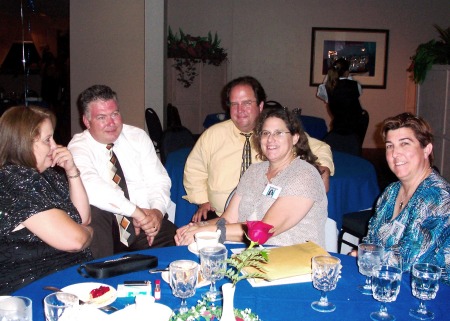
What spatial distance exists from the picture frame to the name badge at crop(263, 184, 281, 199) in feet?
26.7

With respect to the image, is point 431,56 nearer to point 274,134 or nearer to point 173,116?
point 173,116

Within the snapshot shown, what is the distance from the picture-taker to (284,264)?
1.84 metres

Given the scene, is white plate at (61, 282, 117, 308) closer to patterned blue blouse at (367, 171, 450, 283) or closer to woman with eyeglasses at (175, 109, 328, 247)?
woman with eyeglasses at (175, 109, 328, 247)

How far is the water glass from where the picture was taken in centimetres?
132

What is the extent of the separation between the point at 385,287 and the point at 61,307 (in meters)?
0.98

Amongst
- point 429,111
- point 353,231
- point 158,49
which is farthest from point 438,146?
point 158,49

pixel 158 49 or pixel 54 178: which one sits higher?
pixel 158 49

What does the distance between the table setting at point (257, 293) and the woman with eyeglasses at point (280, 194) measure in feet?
1.81

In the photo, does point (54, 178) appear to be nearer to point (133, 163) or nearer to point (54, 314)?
point (133, 163)

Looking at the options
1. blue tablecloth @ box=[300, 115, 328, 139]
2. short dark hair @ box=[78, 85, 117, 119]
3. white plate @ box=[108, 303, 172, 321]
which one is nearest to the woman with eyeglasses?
white plate @ box=[108, 303, 172, 321]

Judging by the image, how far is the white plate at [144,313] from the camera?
1.41 meters

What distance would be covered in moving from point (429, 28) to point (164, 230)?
350 inches

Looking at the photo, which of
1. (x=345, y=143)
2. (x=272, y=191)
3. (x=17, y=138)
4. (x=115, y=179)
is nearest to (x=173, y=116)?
(x=345, y=143)

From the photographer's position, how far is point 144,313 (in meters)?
1.41
